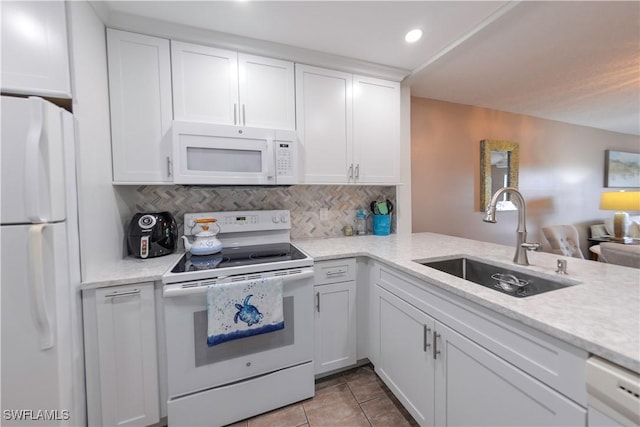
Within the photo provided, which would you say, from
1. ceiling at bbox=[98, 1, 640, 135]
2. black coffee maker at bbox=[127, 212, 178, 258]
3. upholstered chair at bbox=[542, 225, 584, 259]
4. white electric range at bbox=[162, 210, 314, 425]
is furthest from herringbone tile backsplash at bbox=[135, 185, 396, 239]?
upholstered chair at bbox=[542, 225, 584, 259]

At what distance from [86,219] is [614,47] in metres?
3.75

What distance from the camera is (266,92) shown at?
71.7 inches

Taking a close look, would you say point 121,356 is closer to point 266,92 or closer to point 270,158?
point 270,158

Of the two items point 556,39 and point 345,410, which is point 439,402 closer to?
point 345,410

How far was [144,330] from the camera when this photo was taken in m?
1.27

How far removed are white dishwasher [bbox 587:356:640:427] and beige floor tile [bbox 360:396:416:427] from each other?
104cm

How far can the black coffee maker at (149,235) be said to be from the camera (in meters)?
1.55

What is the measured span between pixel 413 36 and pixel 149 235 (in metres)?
2.24

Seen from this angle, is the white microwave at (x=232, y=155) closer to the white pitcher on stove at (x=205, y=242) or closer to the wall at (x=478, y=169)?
the white pitcher on stove at (x=205, y=242)

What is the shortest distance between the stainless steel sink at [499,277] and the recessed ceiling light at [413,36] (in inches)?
60.7

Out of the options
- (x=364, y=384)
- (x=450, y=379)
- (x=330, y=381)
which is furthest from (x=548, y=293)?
(x=330, y=381)

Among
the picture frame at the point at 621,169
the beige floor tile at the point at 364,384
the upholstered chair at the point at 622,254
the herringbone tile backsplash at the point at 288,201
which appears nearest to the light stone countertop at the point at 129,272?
the herringbone tile backsplash at the point at 288,201

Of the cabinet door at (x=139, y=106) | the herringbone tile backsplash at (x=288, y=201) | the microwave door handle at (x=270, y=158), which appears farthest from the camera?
the herringbone tile backsplash at (x=288, y=201)

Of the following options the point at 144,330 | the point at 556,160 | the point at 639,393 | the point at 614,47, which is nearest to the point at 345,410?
the point at 144,330
